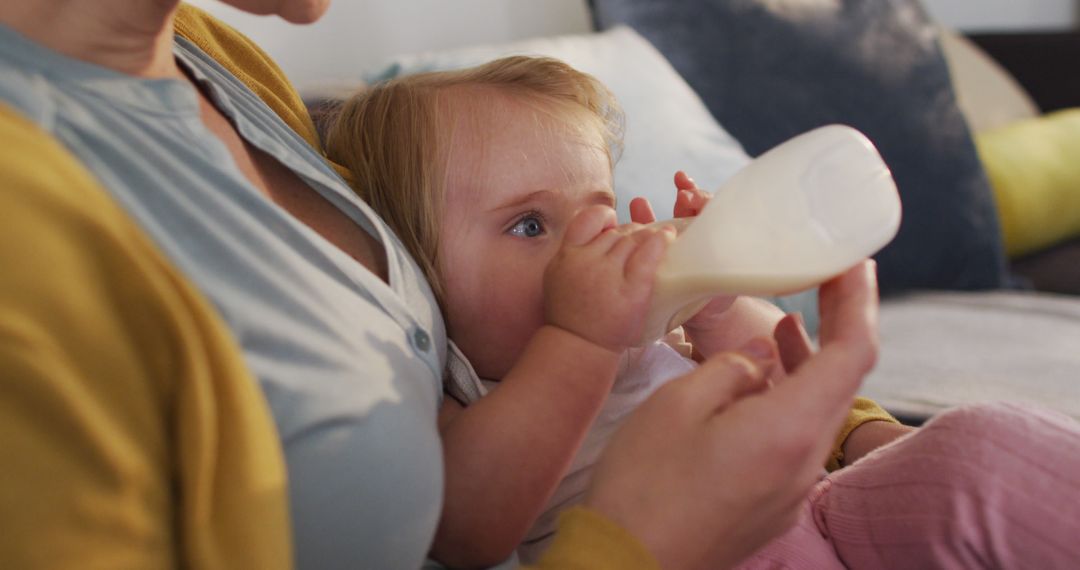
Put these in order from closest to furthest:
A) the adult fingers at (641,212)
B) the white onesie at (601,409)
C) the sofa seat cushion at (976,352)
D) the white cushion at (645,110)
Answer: the white onesie at (601,409)
the adult fingers at (641,212)
the sofa seat cushion at (976,352)
the white cushion at (645,110)

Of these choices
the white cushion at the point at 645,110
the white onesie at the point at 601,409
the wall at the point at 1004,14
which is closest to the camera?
the white onesie at the point at 601,409

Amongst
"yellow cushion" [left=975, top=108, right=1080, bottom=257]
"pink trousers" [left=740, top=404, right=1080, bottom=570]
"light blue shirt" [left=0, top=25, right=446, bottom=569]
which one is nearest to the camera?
"light blue shirt" [left=0, top=25, right=446, bottom=569]

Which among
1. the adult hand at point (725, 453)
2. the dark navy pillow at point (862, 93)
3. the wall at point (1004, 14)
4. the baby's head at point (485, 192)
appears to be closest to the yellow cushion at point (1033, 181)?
the dark navy pillow at point (862, 93)

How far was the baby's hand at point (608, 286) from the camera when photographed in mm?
657

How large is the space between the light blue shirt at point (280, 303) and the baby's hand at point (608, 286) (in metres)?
0.13

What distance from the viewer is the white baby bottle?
0.59 m

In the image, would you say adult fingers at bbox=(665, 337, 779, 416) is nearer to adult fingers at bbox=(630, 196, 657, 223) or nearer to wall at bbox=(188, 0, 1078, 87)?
adult fingers at bbox=(630, 196, 657, 223)

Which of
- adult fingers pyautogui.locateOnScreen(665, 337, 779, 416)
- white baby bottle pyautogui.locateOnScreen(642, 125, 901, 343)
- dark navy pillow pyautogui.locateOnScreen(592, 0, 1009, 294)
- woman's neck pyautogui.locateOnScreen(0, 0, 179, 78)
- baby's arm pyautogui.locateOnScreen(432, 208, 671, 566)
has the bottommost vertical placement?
dark navy pillow pyautogui.locateOnScreen(592, 0, 1009, 294)

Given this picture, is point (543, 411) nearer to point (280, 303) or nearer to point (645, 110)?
point (280, 303)

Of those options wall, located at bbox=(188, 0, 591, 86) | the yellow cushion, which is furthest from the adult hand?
the yellow cushion

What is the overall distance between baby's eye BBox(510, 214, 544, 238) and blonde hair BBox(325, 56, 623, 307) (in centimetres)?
7

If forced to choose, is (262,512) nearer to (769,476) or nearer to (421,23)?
(769,476)

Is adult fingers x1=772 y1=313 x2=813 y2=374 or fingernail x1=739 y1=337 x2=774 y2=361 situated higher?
fingernail x1=739 y1=337 x2=774 y2=361

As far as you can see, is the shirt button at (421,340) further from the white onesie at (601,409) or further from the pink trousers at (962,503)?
the pink trousers at (962,503)
